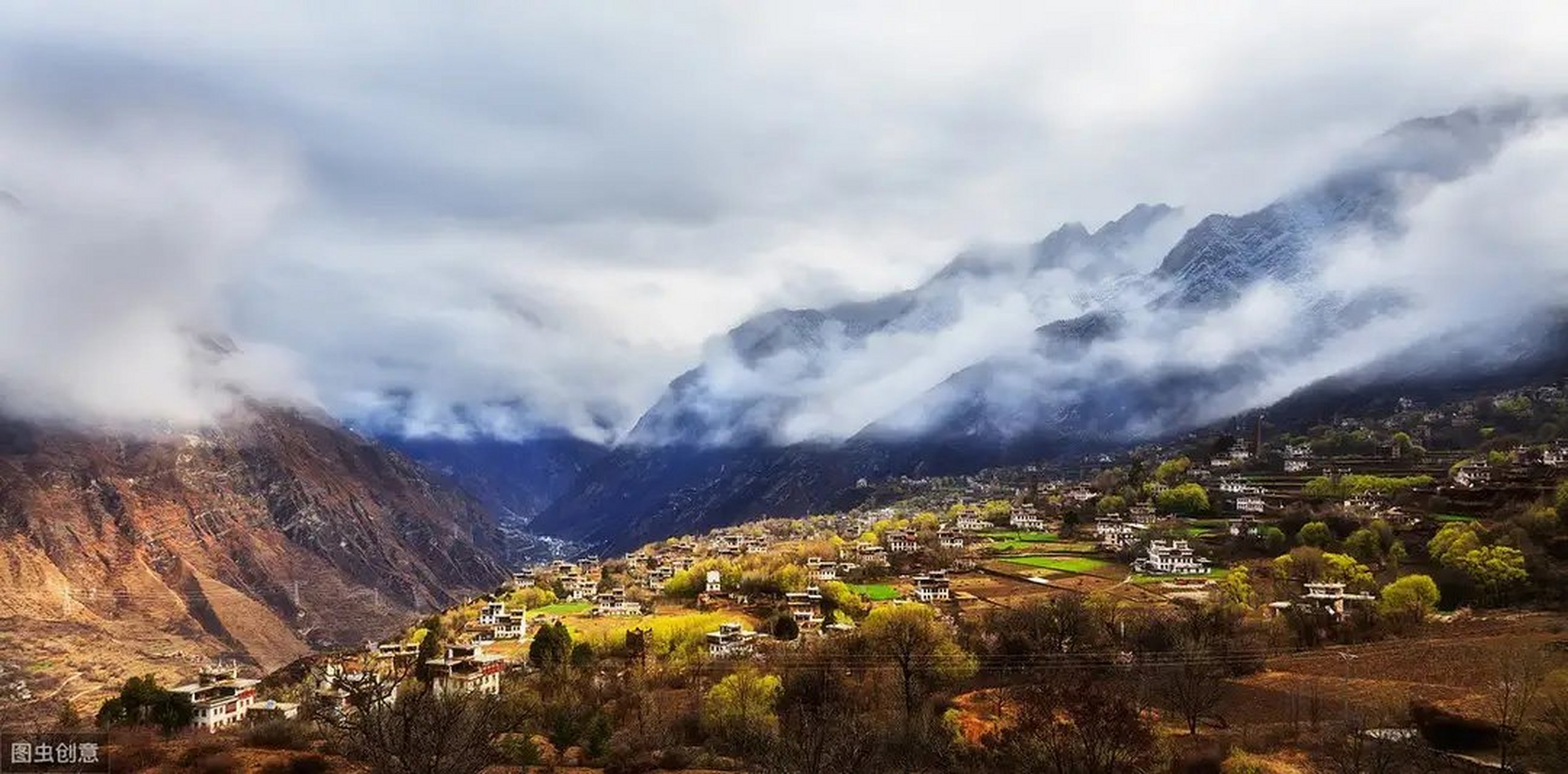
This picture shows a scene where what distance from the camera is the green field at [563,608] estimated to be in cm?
8738

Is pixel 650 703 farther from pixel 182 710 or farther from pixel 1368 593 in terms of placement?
pixel 1368 593

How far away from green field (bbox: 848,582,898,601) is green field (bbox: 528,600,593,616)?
84.1ft

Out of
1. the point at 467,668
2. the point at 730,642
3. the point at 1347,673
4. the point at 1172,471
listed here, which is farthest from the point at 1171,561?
the point at 467,668

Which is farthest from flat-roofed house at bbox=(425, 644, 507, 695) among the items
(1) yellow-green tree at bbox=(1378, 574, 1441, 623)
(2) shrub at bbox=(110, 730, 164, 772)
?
(1) yellow-green tree at bbox=(1378, 574, 1441, 623)

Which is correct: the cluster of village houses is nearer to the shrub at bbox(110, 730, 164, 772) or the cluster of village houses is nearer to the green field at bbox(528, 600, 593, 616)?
the green field at bbox(528, 600, 593, 616)

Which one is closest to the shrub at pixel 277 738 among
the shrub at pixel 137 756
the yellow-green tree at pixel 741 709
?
the shrub at pixel 137 756

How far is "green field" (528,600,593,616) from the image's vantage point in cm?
8738

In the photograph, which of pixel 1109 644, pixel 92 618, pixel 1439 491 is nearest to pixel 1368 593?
pixel 1109 644

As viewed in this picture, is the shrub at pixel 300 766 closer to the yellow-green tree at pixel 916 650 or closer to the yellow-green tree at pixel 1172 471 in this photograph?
the yellow-green tree at pixel 916 650

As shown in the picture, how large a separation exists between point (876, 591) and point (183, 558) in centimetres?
11054

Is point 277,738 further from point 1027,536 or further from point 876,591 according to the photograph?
point 1027,536

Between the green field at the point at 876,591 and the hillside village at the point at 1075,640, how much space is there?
1216mm

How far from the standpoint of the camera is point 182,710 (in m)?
51.7

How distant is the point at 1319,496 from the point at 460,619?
8396 cm
